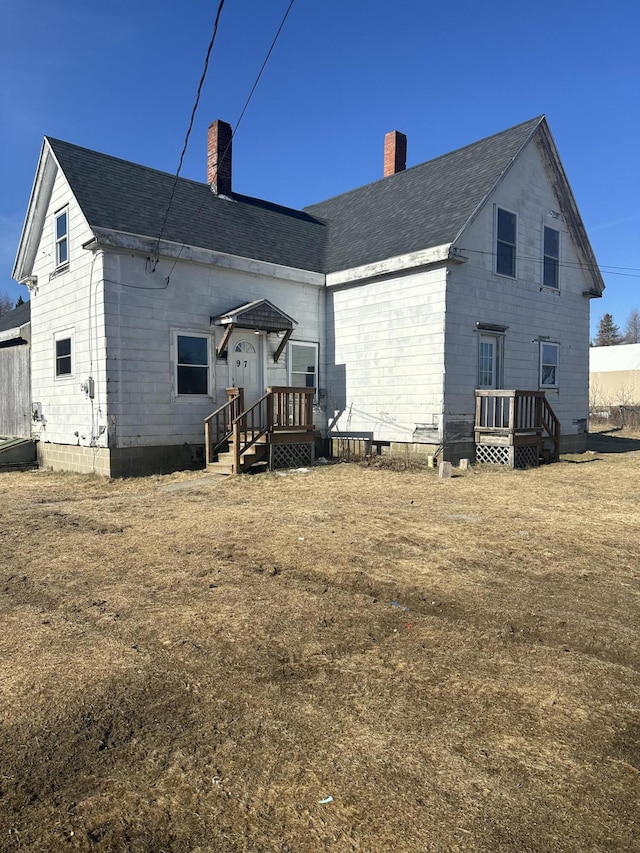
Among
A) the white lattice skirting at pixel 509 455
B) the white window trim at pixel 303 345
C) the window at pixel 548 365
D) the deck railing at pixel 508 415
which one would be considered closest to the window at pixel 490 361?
the deck railing at pixel 508 415

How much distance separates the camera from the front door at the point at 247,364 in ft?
46.2

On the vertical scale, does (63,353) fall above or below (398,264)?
below

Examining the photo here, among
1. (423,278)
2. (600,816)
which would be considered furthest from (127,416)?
(600,816)

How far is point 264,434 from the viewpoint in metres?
12.6

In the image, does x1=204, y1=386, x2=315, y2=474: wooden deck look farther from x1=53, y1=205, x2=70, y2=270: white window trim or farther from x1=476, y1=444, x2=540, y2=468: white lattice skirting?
x1=53, y1=205, x2=70, y2=270: white window trim

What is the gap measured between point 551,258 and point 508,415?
578 centimetres

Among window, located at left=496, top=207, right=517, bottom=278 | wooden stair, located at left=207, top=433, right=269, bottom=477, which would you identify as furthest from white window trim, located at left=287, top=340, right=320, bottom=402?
window, located at left=496, top=207, right=517, bottom=278

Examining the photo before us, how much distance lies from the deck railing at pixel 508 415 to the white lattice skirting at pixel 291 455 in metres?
4.17

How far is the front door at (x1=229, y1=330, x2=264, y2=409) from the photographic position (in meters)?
14.1

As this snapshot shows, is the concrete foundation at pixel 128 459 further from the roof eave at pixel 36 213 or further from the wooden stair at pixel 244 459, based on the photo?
the roof eave at pixel 36 213

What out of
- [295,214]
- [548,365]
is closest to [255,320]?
[295,214]

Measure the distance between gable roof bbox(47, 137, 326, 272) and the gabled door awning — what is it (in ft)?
5.10

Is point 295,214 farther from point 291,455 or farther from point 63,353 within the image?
point 291,455

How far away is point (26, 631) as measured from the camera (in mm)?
4082
